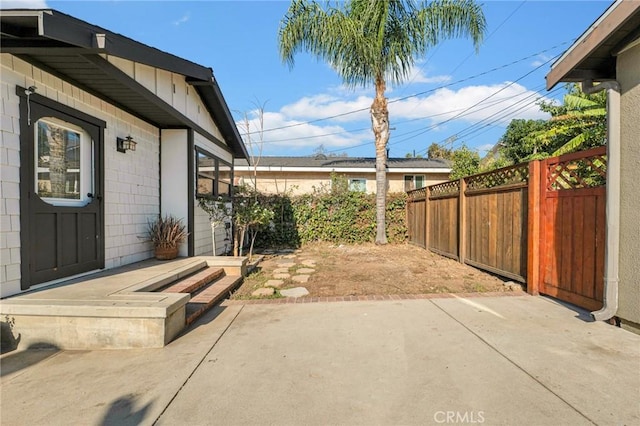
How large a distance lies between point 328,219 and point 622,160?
8.86 m

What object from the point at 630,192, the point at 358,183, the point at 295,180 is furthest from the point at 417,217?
the point at 630,192

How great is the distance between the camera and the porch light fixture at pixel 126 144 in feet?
18.3

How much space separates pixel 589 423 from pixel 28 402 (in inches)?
146

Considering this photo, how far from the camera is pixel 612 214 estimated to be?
11.9ft

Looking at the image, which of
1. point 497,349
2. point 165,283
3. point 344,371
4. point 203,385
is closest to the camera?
point 203,385

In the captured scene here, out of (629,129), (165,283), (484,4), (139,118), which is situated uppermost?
(484,4)

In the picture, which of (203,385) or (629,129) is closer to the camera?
(203,385)

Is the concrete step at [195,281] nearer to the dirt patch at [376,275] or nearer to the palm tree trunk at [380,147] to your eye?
the dirt patch at [376,275]

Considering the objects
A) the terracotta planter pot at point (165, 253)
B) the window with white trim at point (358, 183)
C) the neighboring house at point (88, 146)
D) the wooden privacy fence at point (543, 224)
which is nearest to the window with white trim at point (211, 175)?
the neighboring house at point (88, 146)

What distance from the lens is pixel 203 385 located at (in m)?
2.55

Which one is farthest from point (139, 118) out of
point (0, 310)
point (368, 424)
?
point (368, 424)

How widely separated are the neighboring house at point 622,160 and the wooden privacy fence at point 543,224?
0.91 feet

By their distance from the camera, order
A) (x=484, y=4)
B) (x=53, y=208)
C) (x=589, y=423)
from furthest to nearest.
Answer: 1. (x=484, y=4)
2. (x=53, y=208)
3. (x=589, y=423)

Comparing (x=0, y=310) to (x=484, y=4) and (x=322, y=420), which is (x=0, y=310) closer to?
(x=322, y=420)
